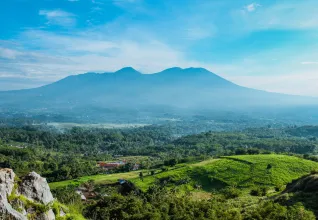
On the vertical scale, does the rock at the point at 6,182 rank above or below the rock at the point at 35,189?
above

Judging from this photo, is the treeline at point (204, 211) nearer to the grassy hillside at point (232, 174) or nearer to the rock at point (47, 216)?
the rock at point (47, 216)

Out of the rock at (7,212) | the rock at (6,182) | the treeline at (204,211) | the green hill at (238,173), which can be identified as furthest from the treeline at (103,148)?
the rock at (7,212)

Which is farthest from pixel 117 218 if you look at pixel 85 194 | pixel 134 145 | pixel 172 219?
pixel 134 145

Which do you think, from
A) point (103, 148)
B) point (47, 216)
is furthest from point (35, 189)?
point (103, 148)

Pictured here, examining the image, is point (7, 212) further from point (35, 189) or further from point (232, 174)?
point (232, 174)

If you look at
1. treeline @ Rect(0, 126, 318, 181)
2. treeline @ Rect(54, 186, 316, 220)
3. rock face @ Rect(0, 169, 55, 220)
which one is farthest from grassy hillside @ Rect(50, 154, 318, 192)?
rock face @ Rect(0, 169, 55, 220)

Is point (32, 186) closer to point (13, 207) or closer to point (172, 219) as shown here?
point (13, 207)

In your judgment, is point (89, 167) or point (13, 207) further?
point (89, 167)
